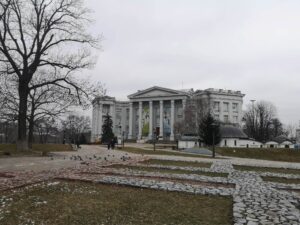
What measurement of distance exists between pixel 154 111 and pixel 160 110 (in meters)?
5.10

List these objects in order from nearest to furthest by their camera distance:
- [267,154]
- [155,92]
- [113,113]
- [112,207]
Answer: [112,207]
[267,154]
[155,92]
[113,113]

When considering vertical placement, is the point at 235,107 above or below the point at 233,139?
above

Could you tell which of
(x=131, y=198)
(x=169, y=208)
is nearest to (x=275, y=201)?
(x=169, y=208)

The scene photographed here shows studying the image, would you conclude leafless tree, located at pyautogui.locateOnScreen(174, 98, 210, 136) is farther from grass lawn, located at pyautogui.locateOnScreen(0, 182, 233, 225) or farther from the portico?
grass lawn, located at pyautogui.locateOnScreen(0, 182, 233, 225)

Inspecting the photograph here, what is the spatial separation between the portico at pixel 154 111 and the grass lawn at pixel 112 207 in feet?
362

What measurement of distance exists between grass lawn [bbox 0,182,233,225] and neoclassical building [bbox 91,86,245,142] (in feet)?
349

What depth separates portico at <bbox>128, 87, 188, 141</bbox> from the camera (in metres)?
126

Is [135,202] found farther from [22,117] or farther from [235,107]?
[235,107]

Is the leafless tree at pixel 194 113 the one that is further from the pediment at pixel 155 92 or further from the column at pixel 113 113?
the column at pixel 113 113

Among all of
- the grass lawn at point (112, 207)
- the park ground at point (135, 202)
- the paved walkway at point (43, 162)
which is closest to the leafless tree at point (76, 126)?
the paved walkway at point (43, 162)

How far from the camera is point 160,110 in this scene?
13012cm

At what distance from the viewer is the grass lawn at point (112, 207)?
24.8ft

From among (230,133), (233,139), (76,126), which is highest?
(76,126)

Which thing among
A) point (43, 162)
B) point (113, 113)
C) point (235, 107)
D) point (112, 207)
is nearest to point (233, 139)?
point (43, 162)
